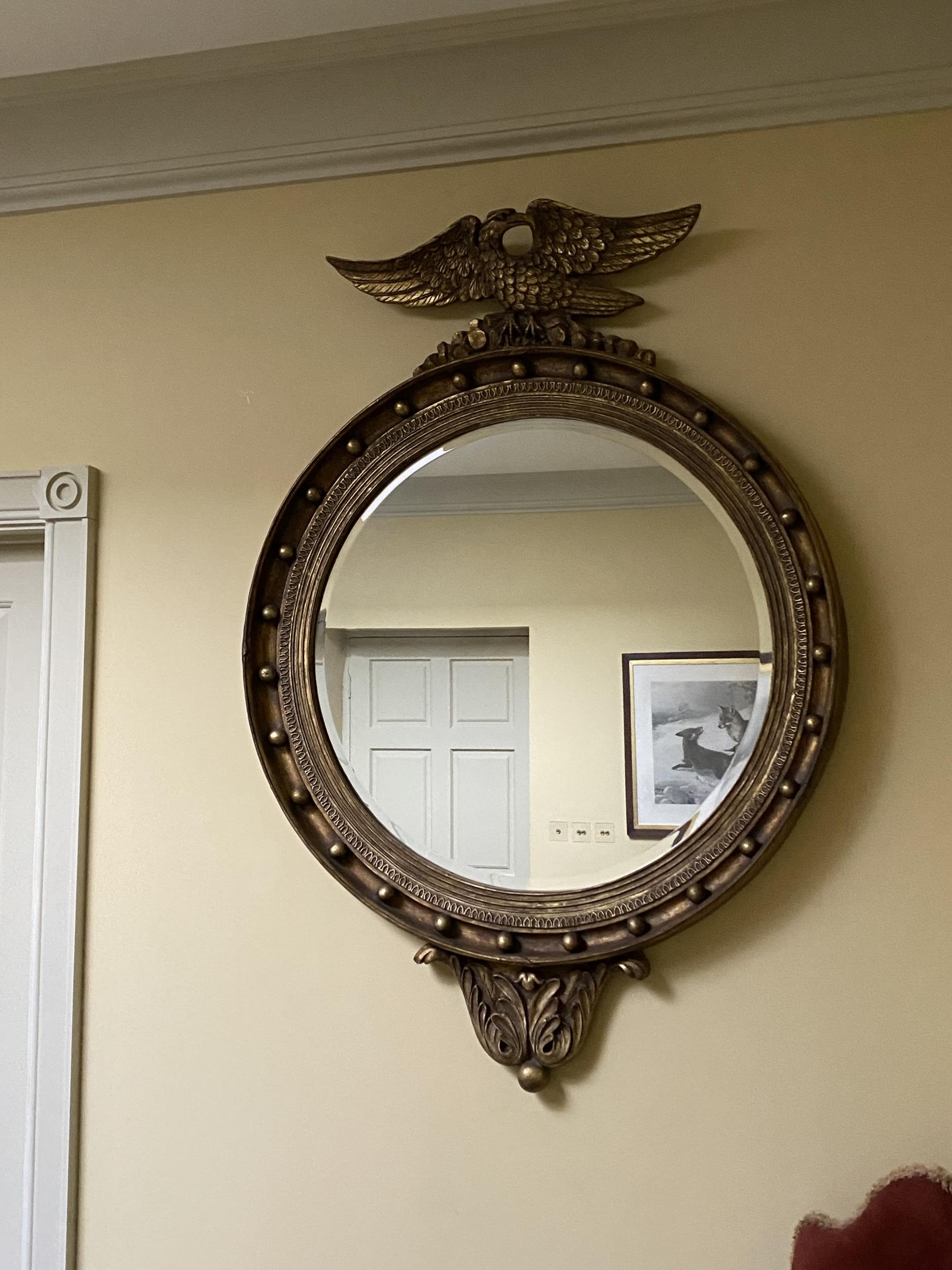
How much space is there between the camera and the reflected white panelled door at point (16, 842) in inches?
59.8

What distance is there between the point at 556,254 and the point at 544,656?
549 mm

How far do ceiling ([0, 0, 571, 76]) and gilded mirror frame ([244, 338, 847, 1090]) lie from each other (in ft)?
1.48

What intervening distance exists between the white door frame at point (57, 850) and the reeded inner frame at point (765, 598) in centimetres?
30

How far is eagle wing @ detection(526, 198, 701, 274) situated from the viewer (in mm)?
1351

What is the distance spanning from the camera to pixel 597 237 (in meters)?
1.36

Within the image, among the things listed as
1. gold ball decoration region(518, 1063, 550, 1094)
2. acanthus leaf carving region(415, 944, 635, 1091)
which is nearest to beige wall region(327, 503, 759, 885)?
acanthus leaf carving region(415, 944, 635, 1091)

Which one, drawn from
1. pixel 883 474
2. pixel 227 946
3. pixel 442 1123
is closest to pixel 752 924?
pixel 442 1123

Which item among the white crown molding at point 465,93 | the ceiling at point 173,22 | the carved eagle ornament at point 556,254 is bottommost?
the carved eagle ornament at point 556,254

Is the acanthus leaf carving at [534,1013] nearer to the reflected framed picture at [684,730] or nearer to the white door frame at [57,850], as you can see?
the reflected framed picture at [684,730]

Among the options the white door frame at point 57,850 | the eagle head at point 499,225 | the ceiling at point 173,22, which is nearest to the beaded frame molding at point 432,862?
the eagle head at point 499,225

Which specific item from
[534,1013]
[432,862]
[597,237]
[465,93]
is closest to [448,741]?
[432,862]

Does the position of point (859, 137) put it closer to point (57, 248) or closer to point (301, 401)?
point (301, 401)

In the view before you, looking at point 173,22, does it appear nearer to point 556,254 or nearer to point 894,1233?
point 556,254

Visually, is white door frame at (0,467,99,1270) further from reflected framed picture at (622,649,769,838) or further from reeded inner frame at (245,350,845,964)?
reflected framed picture at (622,649,769,838)
